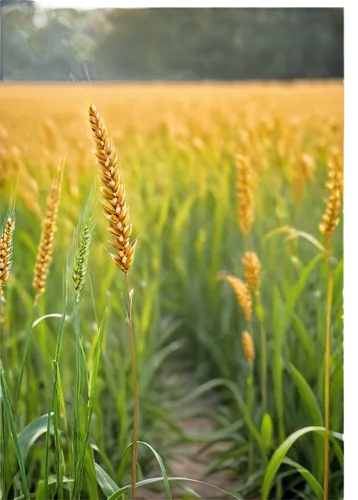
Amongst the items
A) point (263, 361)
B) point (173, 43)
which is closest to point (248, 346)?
point (263, 361)

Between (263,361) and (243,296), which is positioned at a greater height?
(243,296)

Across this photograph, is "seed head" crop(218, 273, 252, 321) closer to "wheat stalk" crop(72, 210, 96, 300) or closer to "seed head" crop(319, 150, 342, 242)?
"seed head" crop(319, 150, 342, 242)

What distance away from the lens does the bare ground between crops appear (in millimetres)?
1492

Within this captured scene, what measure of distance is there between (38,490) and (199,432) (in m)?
0.36

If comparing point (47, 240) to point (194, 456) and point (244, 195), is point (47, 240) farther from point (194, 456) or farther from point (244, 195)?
point (194, 456)

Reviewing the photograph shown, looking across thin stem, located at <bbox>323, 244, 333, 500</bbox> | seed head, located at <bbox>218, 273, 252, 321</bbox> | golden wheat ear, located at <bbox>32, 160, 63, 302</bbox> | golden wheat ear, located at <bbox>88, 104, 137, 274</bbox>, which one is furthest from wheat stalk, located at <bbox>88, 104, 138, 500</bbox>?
thin stem, located at <bbox>323, 244, 333, 500</bbox>

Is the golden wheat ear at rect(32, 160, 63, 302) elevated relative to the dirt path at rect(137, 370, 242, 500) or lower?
elevated

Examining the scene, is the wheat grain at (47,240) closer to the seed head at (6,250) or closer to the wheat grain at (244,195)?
the seed head at (6,250)

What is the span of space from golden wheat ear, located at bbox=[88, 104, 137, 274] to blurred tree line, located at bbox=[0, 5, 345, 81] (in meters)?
0.18

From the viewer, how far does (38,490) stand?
1.38 metres

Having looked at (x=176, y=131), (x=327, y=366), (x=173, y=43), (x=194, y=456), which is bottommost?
(x=194, y=456)

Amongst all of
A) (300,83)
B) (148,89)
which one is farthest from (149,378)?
(300,83)

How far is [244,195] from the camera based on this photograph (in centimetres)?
154

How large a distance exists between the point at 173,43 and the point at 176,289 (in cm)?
52
